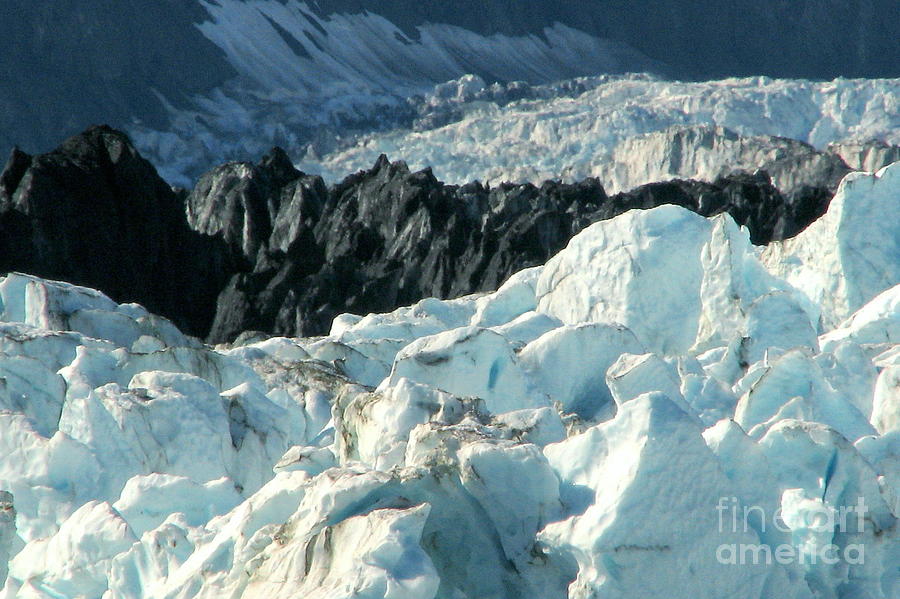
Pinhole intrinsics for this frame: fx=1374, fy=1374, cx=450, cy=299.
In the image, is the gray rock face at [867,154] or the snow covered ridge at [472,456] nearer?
the snow covered ridge at [472,456]

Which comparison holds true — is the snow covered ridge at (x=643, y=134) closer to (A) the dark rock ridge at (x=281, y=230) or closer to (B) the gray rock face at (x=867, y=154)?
(B) the gray rock face at (x=867, y=154)

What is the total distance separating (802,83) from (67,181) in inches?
1984

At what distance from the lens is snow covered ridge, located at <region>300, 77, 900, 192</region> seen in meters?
51.1

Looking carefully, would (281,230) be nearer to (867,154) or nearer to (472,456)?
(867,154)

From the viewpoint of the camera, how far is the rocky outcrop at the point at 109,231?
997 inches

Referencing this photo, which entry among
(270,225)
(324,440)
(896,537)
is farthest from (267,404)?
(270,225)

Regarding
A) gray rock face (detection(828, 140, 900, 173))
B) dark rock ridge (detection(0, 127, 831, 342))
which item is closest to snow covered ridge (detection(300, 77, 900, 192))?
gray rock face (detection(828, 140, 900, 173))

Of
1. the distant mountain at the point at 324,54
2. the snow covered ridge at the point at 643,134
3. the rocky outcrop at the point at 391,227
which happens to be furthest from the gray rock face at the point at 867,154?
the distant mountain at the point at 324,54

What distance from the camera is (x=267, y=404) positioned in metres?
10.7

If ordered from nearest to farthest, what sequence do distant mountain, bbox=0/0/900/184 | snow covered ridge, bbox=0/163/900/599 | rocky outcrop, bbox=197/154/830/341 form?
snow covered ridge, bbox=0/163/900/599
rocky outcrop, bbox=197/154/830/341
distant mountain, bbox=0/0/900/184

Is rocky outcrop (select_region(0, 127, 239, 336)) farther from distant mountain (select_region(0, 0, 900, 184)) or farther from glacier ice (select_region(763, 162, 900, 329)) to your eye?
distant mountain (select_region(0, 0, 900, 184))

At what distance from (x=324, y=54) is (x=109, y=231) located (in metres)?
62.4

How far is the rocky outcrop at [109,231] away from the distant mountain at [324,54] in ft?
102

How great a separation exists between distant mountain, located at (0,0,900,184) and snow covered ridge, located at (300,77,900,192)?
22.9 feet
